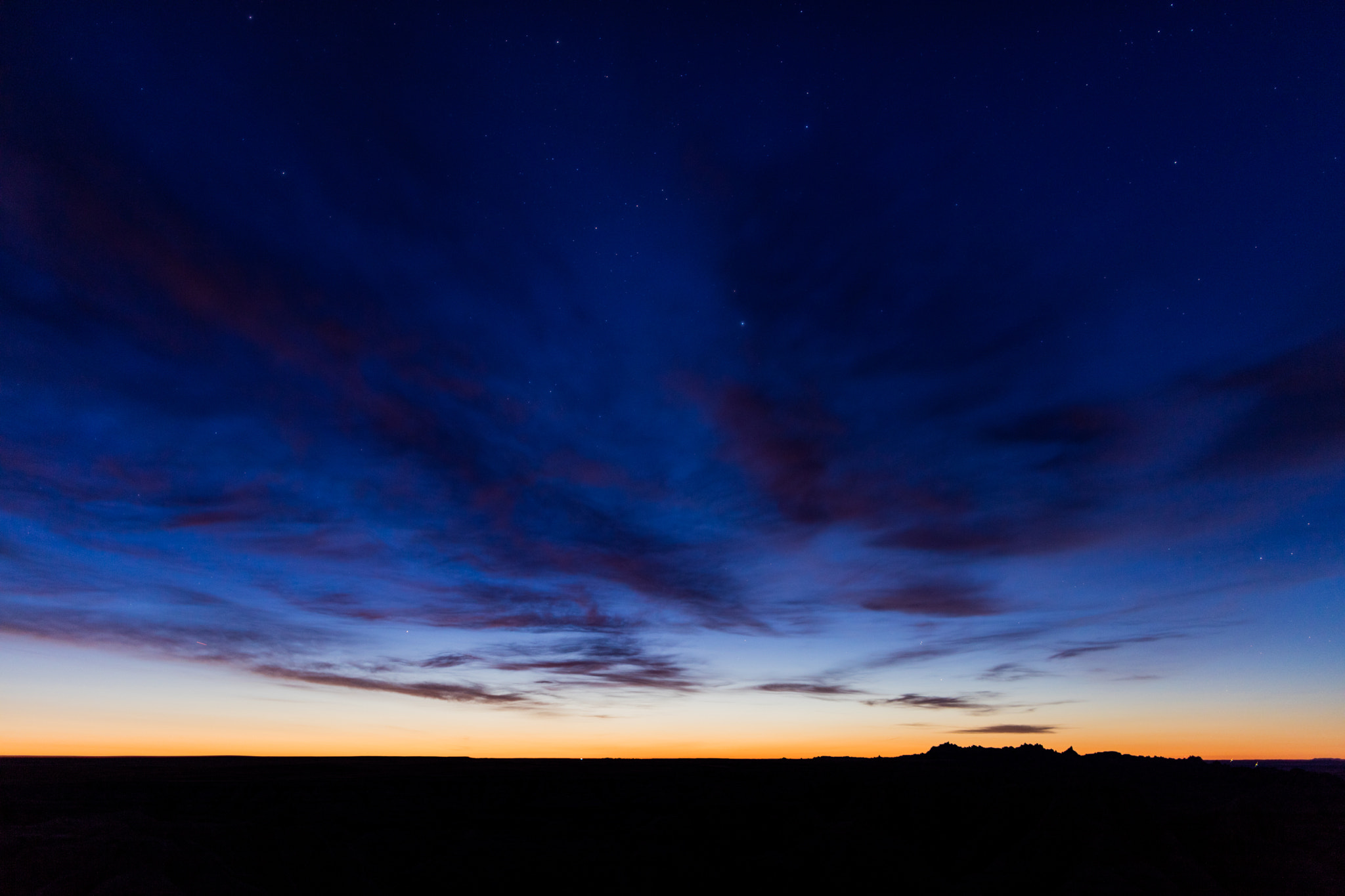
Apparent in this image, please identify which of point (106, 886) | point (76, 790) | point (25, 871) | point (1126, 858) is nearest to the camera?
point (106, 886)

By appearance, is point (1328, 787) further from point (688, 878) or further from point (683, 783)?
point (688, 878)

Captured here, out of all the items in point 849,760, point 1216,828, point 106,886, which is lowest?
point 106,886

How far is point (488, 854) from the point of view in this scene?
176ft

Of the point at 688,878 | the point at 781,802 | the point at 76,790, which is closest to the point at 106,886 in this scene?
the point at 688,878

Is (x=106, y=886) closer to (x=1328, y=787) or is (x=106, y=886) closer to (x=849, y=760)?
(x=1328, y=787)

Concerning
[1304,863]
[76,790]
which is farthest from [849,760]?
[76,790]

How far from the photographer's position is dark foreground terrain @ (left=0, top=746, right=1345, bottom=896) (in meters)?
41.4

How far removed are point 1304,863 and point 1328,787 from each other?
74376 millimetres

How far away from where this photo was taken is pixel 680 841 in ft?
195

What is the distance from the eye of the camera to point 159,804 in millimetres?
84688

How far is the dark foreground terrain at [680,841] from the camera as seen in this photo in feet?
136

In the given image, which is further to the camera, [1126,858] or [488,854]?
[488,854]

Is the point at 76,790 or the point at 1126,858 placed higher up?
the point at 76,790

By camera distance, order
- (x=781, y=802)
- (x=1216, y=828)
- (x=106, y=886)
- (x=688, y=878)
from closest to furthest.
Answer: (x=106, y=886), (x=688, y=878), (x=1216, y=828), (x=781, y=802)
